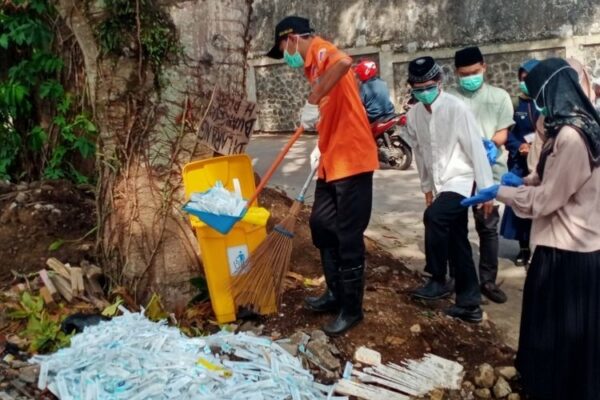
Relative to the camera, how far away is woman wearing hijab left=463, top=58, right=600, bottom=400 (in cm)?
287

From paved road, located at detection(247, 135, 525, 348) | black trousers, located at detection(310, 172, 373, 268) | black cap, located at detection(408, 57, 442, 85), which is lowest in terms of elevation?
paved road, located at detection(247, 135, 525, 348)

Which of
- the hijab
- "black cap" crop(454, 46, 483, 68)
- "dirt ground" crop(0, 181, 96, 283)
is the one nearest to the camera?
the hijab

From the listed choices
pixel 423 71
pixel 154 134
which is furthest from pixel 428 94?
pixel 154 134

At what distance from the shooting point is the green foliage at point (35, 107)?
18.4 ft

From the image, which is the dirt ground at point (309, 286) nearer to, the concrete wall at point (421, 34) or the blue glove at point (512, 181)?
the blue glove at point (512, 181)

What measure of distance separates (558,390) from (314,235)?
152 centimetres

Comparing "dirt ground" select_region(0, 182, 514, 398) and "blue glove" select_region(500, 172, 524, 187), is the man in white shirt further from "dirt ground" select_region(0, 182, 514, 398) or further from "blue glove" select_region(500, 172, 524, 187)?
"blue glove" select_region(500, 172, 524, 187)

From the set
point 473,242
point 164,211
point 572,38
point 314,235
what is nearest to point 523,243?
point 473,242

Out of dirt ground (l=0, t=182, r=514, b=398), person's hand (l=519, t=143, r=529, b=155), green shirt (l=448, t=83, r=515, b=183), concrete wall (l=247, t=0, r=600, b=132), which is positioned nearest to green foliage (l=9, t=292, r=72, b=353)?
dirt ground (l=0, t=182, r=514, b=398)

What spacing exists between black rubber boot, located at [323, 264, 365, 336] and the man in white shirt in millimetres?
668

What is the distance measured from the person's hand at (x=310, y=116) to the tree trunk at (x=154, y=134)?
1.99ft

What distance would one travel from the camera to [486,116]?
15.4 ft

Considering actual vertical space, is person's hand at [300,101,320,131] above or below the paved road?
above

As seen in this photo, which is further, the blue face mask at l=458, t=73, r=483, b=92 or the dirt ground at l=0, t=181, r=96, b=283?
the blue face mask at l=458, t=73, r=483, b=92
